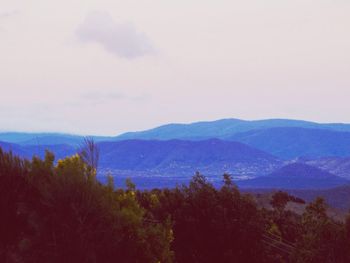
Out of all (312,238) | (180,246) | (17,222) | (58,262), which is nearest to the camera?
(58,262)

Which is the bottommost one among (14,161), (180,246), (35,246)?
(180,246)

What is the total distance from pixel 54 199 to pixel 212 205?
11138 mm

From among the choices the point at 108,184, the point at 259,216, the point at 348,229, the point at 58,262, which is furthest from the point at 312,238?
the point at 58,262

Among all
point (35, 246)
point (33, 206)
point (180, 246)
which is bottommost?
point (180, 246)

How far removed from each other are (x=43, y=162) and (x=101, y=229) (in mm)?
2715

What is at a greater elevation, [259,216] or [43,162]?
[43,162]

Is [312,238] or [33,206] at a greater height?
[33,206]

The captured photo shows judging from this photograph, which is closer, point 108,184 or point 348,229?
point 108,184

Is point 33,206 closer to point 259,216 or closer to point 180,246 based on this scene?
point 180,246

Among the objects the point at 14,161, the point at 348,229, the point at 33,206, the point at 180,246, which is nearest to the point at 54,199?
the point at 33,206

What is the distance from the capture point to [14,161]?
16.9 m

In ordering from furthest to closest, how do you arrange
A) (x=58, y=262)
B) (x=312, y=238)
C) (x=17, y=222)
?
(x=312, y=238) < (x=17, y=222) < (x=58, y=262)

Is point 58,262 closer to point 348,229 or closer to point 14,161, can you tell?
point 14,161

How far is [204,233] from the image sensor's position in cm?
2442
